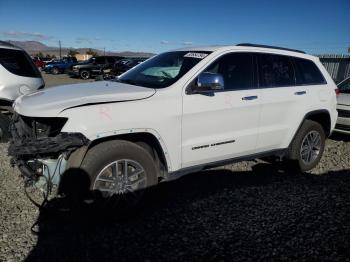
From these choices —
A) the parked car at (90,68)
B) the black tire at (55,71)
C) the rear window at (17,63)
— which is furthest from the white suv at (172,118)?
the black tire at (55,71)

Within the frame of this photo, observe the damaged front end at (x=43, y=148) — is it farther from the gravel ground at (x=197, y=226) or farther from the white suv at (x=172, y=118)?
the gravel ground at (x=197, y=226)

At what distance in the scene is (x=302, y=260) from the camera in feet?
10.3

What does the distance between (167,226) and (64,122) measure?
1523 mm

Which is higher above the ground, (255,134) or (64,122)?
(64,122)

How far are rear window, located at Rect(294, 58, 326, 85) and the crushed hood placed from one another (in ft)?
8.32

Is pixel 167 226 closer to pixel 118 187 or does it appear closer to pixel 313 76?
pixel 118 187

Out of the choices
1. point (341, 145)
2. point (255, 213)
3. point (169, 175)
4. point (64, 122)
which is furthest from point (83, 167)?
point (341, 145)

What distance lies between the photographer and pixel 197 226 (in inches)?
146

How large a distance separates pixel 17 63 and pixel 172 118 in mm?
4970

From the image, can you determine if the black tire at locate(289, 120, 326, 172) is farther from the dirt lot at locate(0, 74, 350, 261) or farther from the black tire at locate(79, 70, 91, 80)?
the black tire at locate(79, 70, 91, 80)

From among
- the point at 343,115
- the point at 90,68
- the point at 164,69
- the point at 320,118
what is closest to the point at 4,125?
the point at 164,69

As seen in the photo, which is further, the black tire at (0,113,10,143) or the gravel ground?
the black tire at (0,113,10,143)

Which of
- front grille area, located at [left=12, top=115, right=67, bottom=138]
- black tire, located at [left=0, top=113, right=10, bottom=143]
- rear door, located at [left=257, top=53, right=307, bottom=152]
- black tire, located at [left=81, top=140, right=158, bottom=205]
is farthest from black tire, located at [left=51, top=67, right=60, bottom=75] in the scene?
black tire, located at [left=81, top=140, right=158, bottom=205]

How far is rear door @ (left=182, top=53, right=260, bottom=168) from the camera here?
12.9 feet
